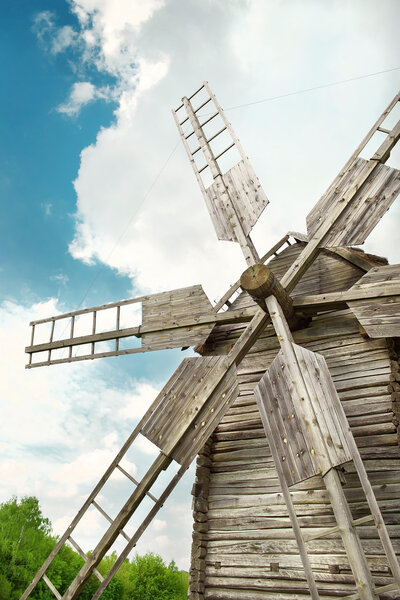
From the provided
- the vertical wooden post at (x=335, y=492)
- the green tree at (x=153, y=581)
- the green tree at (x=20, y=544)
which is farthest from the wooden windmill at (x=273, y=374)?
the green tree at (x=153, y=581)

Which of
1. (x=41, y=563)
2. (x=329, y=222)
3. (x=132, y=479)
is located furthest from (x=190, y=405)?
(x=41, y=563)

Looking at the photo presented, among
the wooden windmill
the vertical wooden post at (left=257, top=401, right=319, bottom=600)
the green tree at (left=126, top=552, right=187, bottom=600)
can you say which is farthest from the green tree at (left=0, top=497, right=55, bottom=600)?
the vertical wooden post at (left=257, top=401, right=319, bottom=600)

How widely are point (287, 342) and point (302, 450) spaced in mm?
1300

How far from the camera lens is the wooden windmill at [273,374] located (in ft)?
14.0

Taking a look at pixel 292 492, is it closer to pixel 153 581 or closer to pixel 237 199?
pixel 237 199

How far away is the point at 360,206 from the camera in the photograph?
645 cm

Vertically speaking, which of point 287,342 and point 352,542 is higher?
point 287,342

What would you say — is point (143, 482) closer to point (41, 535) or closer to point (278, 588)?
point (278, 588)

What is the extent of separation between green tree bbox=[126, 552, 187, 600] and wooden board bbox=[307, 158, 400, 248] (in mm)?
17378

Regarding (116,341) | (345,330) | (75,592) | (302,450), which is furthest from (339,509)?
(116,341)

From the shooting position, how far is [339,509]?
3883 mm

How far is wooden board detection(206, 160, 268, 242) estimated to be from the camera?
7.30 meters

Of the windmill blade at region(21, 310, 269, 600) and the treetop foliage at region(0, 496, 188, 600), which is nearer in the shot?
the windmill blade at region(21, 310, 269, 600)

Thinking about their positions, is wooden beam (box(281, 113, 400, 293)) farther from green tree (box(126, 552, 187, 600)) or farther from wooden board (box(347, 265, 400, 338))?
green tree (box(126, 552, 187, 600))
